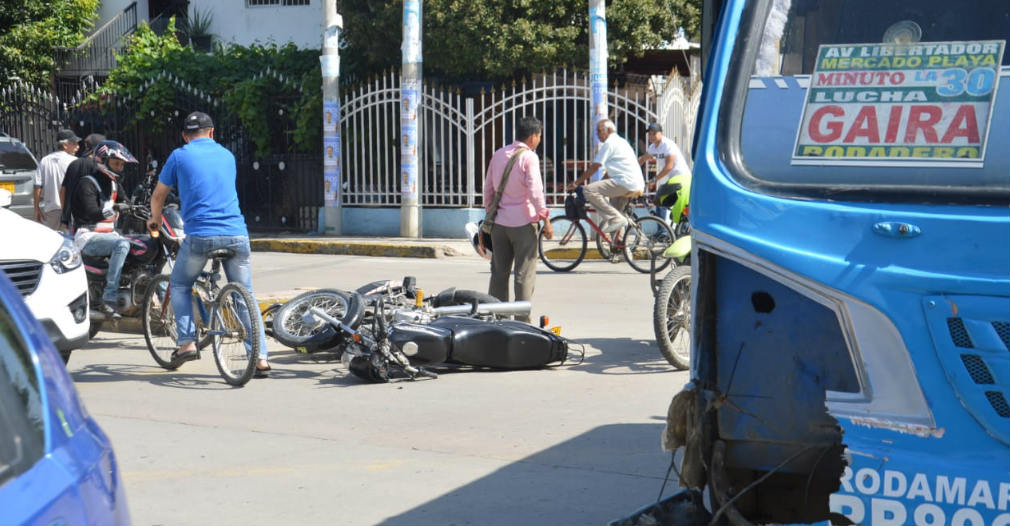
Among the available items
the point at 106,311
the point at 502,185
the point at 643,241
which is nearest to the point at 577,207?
the point at 643,241

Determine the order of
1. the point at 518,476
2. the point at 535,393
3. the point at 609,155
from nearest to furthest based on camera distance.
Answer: the point at 518,476
the point at 535,393
the point at 609,155

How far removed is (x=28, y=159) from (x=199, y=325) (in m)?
11.3

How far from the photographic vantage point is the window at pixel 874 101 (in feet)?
10.6

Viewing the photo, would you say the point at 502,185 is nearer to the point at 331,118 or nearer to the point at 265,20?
the point at 331,118

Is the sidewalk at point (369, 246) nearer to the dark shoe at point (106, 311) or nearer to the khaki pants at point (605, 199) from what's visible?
the khaki pants at point (605, 199)

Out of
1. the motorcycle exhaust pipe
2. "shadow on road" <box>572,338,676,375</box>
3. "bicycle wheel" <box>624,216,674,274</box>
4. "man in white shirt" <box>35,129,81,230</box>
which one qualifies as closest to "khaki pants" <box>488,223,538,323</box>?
the motorcycle exhaust pipe

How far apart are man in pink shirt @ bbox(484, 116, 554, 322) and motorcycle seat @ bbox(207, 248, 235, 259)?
209 centimetres

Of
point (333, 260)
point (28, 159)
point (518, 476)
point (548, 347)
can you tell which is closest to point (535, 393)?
point (548, 347)

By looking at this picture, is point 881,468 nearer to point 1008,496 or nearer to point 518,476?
point 1008,496

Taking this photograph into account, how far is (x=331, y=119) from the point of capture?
1795cm

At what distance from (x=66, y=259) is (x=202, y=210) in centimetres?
103

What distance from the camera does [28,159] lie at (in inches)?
703

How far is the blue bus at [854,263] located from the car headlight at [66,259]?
17.1 ft

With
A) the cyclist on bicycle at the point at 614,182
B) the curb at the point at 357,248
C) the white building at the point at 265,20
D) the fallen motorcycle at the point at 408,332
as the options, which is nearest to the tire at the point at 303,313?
the fallen motorcycle at the point at 408,332
